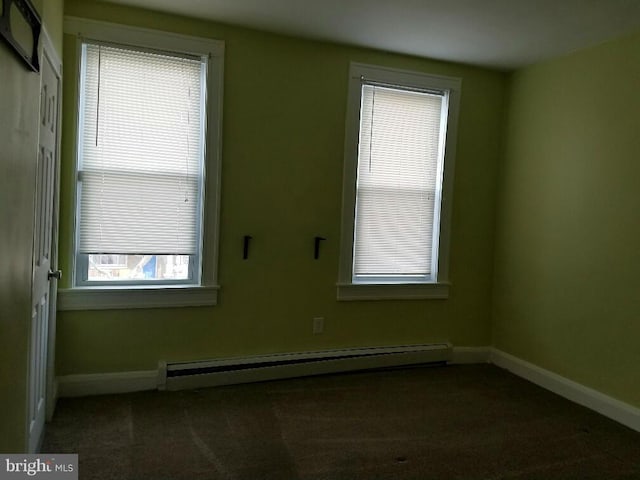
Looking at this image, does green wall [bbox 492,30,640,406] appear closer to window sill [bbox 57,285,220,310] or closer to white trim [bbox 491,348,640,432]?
white trim [bbox 491,348,640,432]

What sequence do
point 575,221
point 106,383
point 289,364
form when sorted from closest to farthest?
point 106,383 < point 575,221 < point 289,364

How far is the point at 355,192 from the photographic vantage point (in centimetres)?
358

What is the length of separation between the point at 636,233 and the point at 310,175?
2.10m

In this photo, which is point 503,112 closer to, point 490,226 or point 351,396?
point 490,226

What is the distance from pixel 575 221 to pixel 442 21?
1613 millimetres

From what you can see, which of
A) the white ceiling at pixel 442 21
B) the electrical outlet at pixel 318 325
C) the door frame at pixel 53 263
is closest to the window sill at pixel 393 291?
the electrical outlet at pixel 318 325

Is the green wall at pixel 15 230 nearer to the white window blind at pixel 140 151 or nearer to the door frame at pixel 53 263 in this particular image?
the door frame at pixel 53 263

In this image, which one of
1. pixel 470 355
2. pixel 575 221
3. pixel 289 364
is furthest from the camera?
pixel 470 355

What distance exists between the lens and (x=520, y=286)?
12.5ft

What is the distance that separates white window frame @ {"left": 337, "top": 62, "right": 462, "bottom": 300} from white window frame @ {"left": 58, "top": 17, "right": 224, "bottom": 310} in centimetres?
94

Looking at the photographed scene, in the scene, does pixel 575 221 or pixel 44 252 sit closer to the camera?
pixel 44 252

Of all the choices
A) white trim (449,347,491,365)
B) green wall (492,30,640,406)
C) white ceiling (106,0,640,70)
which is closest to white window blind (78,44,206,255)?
white ceiling (106,0,640,70)

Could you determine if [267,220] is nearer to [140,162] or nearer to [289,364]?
[140,162]

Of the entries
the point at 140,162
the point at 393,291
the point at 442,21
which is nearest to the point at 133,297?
the point at 140,162
